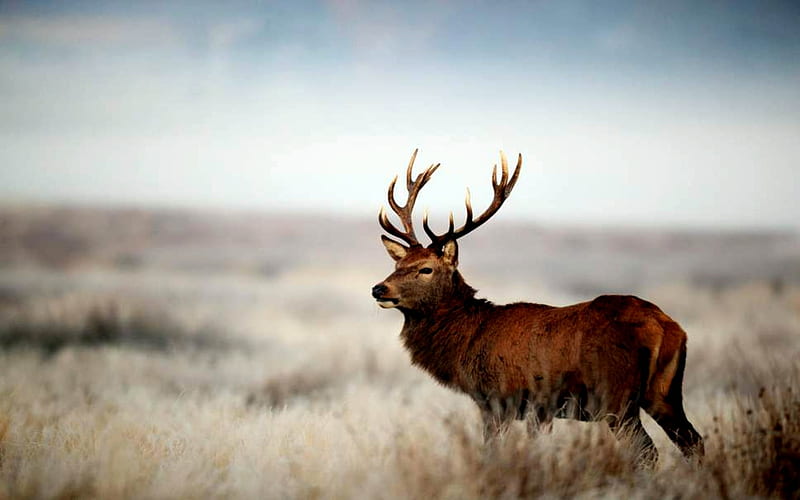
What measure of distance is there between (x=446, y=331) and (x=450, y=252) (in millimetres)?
769

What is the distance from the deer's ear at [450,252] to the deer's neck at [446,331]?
0.53 feet

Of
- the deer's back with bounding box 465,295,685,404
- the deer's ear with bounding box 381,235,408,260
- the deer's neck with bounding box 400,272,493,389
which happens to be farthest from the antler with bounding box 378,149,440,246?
the deer's back with bounding box 465,295,685,404

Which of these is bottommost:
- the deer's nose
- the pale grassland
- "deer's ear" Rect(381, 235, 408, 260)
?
the pale grassland

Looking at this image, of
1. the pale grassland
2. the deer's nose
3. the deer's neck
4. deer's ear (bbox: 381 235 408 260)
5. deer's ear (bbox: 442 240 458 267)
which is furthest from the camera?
deer's ear (bbox: 381 235 408 260)

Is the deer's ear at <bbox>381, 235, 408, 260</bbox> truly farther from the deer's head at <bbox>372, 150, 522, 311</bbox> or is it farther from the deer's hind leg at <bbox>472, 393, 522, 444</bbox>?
the deer's hind leg at <bbox>472, 393, 522, 444</bbox>

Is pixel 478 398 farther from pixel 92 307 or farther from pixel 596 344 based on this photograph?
pixel 92 307

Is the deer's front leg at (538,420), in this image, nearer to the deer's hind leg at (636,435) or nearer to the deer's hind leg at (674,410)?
the deer's hind leg at (636,435)

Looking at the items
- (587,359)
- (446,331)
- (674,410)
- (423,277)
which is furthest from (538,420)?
(423,277)

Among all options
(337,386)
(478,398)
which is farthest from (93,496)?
(337,386)

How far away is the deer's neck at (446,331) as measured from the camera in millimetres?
7527

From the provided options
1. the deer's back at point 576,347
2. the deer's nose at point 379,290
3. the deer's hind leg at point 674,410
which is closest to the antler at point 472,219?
the deer's nose at point 379,290

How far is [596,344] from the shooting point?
21.0 ft

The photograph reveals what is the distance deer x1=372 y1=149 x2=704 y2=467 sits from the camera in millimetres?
6246

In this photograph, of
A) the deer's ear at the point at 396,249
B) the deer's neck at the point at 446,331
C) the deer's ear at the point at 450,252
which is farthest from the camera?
the deer's ear at the point at 396,249
